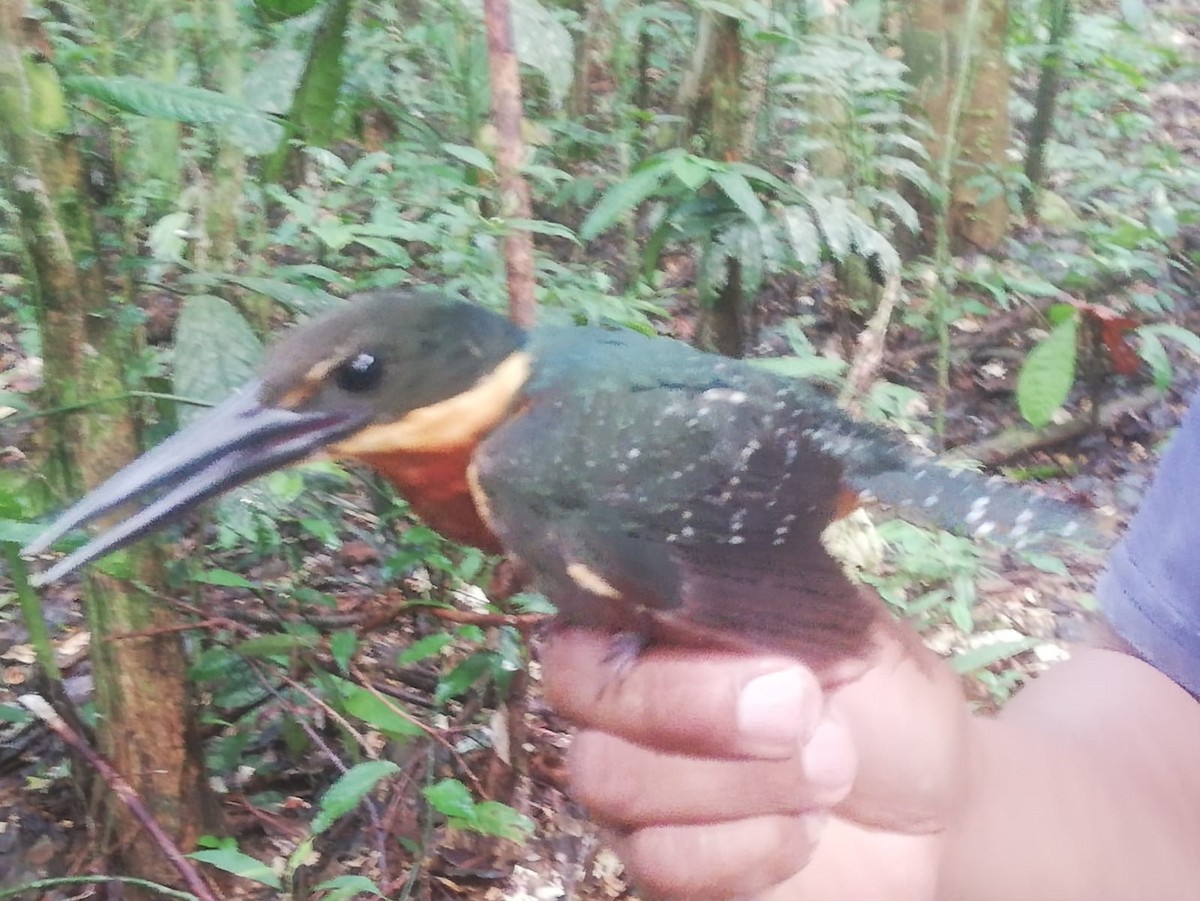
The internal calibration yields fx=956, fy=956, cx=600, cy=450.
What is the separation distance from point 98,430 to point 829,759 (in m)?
1.11

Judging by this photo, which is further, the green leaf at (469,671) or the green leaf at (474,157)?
the green leaf at (474,157)

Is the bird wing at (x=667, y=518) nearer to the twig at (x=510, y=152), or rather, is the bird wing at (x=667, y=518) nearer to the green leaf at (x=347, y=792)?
the twig at (x=510, y=152)

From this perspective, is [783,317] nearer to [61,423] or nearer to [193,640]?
[193,640]

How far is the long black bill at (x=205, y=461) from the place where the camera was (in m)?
0.95

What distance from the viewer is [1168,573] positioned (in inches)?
54.2

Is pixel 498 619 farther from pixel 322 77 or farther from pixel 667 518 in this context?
pixel 322 77

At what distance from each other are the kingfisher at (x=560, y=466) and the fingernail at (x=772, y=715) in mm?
48

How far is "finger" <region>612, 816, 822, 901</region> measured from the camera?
1.00 m

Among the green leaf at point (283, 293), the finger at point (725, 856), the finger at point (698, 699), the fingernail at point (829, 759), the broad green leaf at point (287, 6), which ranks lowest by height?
the finger at point (725, 856)

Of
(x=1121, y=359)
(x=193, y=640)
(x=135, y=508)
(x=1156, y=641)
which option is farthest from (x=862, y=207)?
(x=135, y=508)

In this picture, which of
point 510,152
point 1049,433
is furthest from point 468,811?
point 1049,433

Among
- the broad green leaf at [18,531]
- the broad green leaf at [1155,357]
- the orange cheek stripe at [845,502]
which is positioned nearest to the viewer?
the broad green leaf at [18,531]

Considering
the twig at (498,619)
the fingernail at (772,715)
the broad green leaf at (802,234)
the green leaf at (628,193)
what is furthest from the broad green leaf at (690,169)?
the fingernail at (772,715)

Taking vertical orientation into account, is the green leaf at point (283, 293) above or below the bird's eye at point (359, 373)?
below
